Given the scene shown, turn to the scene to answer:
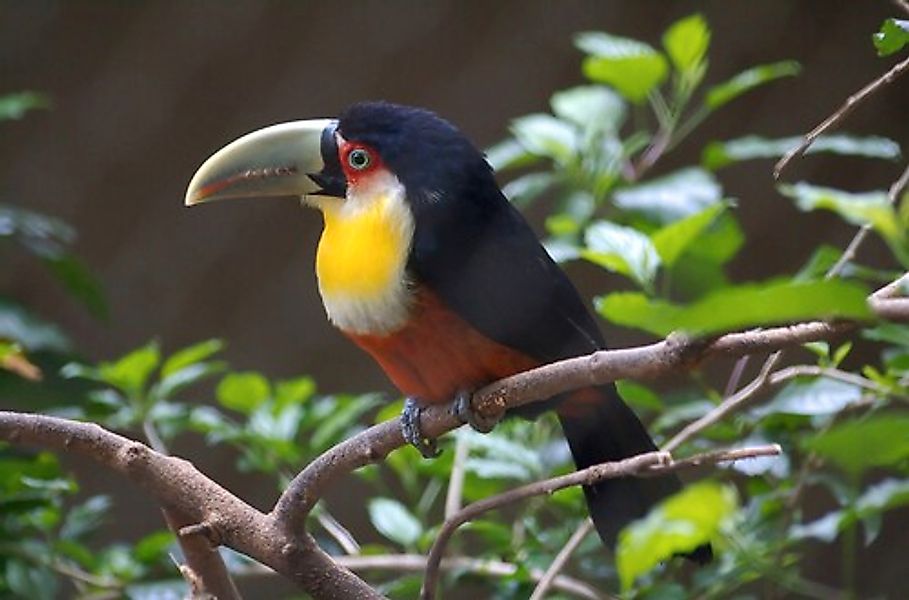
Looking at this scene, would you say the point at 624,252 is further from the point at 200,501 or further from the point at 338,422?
the point at 200,501

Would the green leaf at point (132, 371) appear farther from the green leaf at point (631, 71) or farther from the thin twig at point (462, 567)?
the green leaf at point (631, 71)

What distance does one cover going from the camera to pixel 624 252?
4.02 feet

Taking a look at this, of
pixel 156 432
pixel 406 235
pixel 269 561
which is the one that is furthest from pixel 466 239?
pixel 156 432

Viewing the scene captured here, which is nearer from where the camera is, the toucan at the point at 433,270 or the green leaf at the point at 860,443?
the green leaf at the point at 860,443

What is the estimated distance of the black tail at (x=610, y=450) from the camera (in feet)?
3.69

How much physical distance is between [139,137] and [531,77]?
0.62m

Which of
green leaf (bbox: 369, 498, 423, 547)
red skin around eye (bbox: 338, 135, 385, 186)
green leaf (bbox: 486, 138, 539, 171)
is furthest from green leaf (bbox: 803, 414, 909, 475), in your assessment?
green leaf (bbox: 486, 138, 539, 171)

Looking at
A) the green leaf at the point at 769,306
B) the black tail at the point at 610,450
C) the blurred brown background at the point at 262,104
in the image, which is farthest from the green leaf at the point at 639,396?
the green leaf at the point at 769,306

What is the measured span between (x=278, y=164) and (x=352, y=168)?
0.24 ft

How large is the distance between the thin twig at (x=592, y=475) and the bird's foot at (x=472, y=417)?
0.58 ft

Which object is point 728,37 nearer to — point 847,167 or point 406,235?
point 847,167

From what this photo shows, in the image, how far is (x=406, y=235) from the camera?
1117 mm

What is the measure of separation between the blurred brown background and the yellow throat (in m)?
0.88

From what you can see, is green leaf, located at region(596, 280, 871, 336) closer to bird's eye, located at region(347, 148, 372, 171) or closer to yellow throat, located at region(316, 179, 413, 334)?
yellow throat, located at region(316, 179, 413, 334)
